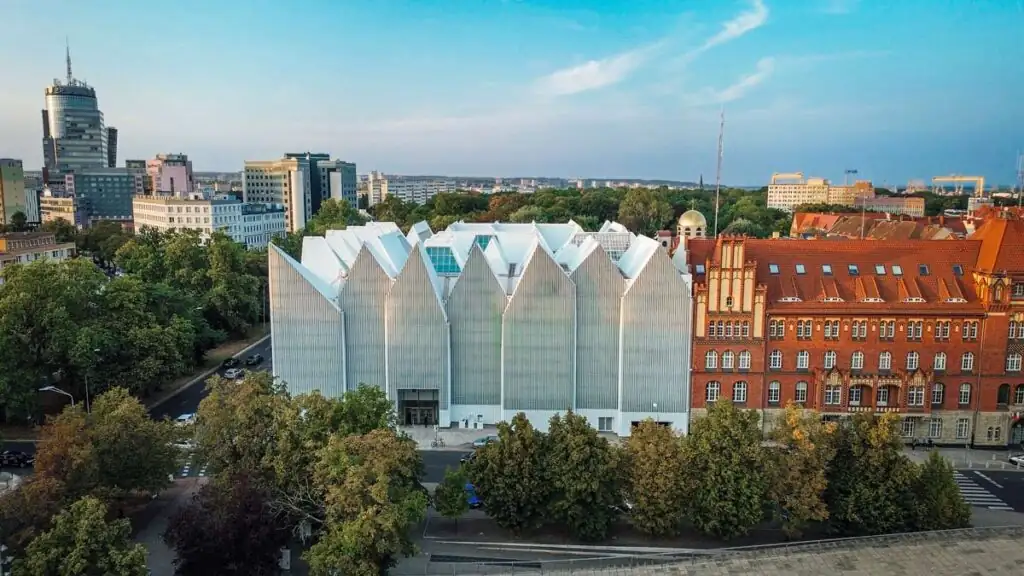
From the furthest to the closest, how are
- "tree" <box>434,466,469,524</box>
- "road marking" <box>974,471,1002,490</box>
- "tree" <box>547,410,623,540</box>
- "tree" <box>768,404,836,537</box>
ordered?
"road marking" <box>974,471,1002,490</box> → "tree" <box>434,466,469,524</box> → "tree" <box>547,410,623,540</box> → "tree" <box>768,404,836,537</box>

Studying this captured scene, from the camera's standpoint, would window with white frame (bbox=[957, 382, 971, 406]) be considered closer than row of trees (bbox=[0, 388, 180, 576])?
No

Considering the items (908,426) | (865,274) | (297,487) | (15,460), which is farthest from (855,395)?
(15,460)

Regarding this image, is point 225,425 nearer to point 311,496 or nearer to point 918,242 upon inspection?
point 311,496

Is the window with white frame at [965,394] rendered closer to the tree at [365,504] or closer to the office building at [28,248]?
the tree at [365,504]

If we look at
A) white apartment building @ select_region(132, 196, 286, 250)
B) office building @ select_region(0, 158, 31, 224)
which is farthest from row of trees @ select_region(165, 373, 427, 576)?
office building @ select_region(0, 158, 31, 224)

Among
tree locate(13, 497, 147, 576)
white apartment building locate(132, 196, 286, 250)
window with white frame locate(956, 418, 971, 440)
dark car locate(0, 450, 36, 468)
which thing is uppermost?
white apartment building locate(132, 196, 286, 250)

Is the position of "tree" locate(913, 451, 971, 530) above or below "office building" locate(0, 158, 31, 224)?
below

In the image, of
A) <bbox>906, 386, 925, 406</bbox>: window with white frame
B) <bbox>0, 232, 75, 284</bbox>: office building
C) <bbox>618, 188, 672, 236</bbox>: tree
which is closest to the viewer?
<bbox>906, 386, 925, 406</bbox>: window with white frame

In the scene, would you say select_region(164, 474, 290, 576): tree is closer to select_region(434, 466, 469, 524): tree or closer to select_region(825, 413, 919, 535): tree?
select_region(434, 466, 469, 524): tree

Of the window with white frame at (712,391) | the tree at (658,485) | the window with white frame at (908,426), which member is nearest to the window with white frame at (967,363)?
the window with white frame at (908,426)
